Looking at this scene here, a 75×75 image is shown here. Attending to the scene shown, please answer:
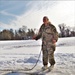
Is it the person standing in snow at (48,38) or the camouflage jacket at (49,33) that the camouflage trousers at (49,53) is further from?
the camouflage jacket at (49,33)

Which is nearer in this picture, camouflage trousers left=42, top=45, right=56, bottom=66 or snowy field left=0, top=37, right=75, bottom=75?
snowy field left=0, top=37, right=75, bottom=75

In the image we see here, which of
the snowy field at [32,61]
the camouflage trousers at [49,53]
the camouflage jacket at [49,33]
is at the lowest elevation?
the snowy field at [32,61]

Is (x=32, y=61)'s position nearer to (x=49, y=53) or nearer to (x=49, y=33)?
(x=49, y=53)

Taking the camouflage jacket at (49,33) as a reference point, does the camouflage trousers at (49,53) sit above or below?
below

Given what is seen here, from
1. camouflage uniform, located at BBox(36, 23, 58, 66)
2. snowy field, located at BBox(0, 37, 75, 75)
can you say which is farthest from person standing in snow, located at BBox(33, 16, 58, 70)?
snowy field, located at BBox(0, 37, 75, 75)

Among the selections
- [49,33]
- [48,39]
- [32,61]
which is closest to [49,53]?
[48,39]

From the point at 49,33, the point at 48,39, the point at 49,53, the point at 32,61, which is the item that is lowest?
the point at 32,61

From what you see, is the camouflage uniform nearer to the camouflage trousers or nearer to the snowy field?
the camouflage trousers

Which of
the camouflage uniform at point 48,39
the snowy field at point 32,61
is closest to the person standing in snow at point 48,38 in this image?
the camouflage uniform at point 48,39

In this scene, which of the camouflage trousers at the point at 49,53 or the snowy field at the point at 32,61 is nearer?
the snowy field at the point at 32,61

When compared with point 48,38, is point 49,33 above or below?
above

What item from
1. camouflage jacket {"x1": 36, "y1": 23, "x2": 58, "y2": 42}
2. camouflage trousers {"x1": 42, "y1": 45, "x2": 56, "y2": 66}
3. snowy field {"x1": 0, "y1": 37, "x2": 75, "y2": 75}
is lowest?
snowy field {"x1": 0, "y1": 37, "x2": 75, "y2": 75}

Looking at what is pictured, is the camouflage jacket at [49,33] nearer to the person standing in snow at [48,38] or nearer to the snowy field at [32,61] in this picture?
the person standing in snow at [48,38]

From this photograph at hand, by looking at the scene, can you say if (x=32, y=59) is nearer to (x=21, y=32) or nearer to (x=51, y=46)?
(x=51, y=46)
